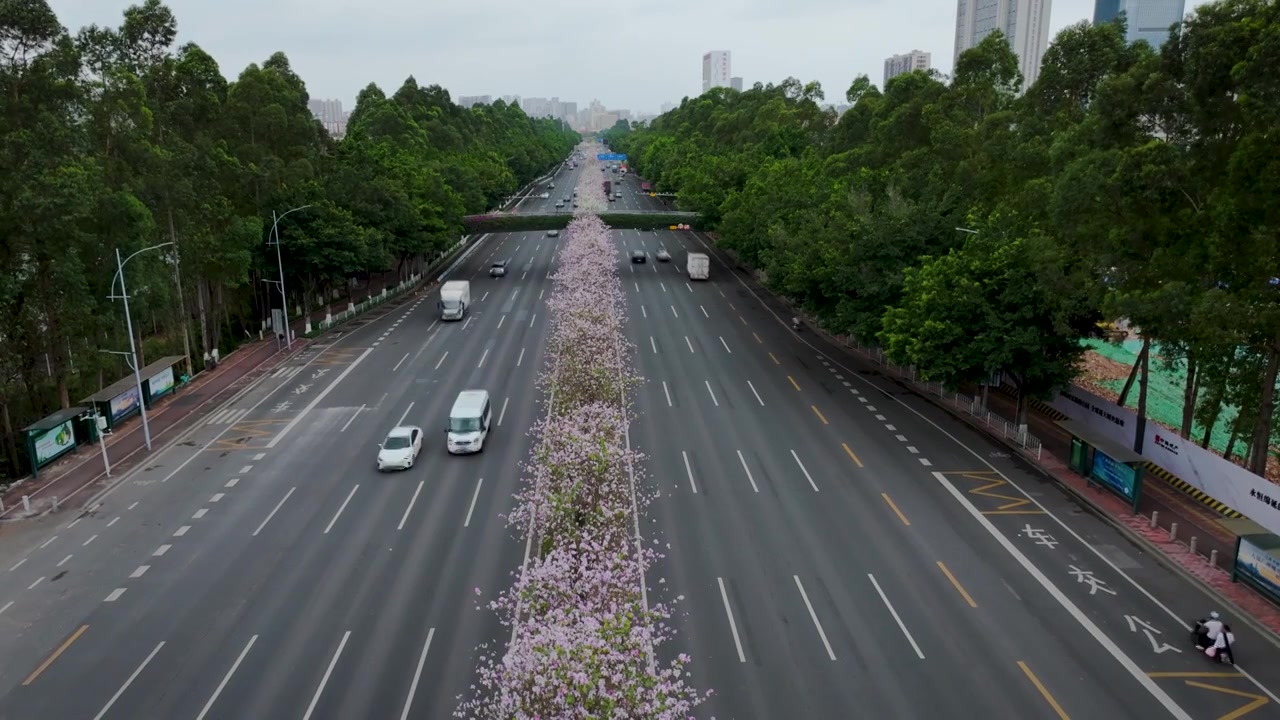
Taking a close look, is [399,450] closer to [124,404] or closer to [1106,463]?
[124,404]

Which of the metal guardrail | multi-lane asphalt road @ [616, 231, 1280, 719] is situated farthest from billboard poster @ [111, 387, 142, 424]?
the metal guardrail

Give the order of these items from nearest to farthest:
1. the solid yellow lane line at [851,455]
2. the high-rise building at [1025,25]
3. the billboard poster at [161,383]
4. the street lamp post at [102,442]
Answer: the street lamp post at [102,442] < the solid yellow lane line at [851,455] < the billboard poster at [161,383] < the high-rise building at [1025,25]

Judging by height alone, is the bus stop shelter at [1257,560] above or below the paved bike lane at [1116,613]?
above

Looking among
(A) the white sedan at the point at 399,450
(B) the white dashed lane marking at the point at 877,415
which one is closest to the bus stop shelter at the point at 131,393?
(A) the white sedan at the point at 399,450

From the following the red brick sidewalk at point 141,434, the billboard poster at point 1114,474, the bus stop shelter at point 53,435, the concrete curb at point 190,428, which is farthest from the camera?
the bus stop shelter at point 53,435

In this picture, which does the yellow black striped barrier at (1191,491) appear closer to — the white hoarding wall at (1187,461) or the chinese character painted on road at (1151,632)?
the white hoarding wall at (1187,461)

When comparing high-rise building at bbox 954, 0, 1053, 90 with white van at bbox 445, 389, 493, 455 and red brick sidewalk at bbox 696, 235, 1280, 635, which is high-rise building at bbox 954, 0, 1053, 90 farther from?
white van at bbox 445, 389, 493, 455
